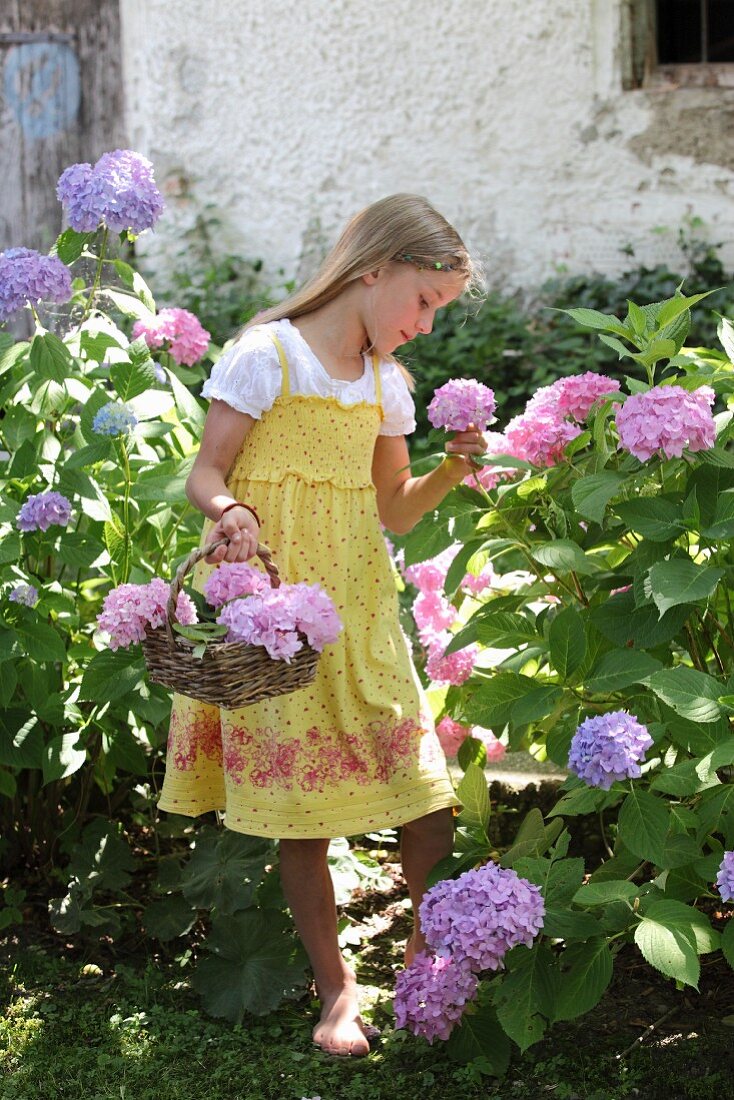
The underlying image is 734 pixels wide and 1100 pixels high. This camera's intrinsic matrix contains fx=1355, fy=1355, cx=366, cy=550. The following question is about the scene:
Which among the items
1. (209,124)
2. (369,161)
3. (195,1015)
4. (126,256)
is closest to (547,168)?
(369,161)

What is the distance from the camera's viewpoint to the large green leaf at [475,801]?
216 cm

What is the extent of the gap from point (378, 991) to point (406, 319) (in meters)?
1.15

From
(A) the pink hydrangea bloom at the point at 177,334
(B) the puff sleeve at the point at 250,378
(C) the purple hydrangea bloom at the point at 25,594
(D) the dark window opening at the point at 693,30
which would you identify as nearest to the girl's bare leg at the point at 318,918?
(C) the purple hydrangea bloom at the point at 25,594

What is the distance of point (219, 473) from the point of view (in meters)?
2.14

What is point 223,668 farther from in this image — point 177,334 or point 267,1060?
point 177,334

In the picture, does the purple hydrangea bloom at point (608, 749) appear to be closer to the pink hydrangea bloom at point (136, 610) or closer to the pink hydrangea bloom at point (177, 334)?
the pink hydrangea bloom at point (136, 610)

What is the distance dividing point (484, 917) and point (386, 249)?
3.48 ft

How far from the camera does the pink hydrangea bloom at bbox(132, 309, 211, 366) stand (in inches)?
103

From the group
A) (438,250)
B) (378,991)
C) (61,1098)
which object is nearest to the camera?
(61,1098)

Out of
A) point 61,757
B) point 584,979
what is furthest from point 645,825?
point 61,757

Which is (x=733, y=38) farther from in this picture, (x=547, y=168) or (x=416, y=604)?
(x=416, y=604)

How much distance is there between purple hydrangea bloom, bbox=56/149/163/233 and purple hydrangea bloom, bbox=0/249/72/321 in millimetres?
87

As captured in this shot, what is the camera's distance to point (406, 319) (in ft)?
7.21

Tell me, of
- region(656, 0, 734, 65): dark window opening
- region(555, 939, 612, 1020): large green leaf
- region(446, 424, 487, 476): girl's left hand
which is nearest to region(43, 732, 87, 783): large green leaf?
region(446, 424, 487, 476): girl's left hand
